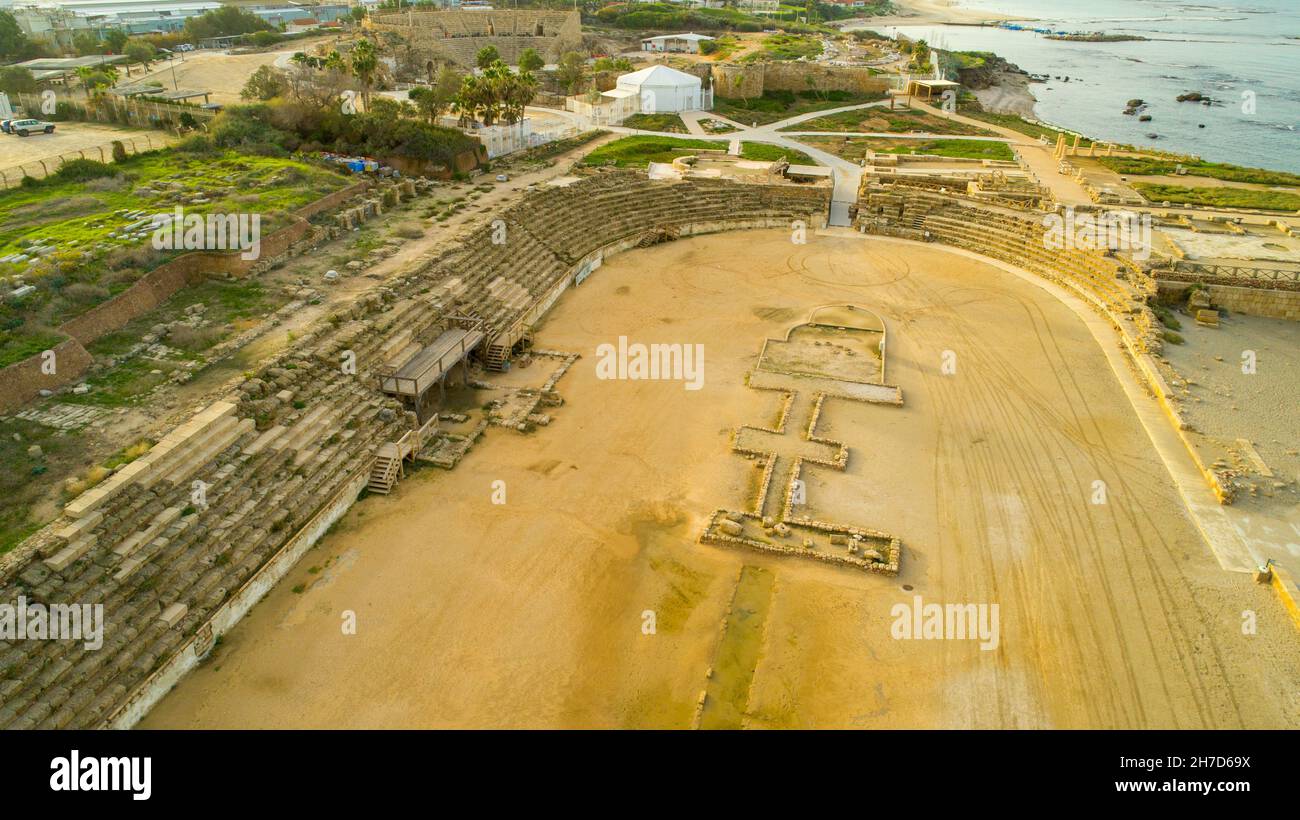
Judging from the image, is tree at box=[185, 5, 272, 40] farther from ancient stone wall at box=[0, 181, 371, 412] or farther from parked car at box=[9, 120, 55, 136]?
ancient stone wall at box=[0, 181, 371, 412]

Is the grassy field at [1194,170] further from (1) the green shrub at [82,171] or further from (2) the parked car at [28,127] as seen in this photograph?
(2) the parked car at [28,127]

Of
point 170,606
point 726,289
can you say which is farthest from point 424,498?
point 726,289

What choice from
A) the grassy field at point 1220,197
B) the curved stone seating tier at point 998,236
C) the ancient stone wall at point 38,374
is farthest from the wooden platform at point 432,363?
the grassy field at point 1220,197

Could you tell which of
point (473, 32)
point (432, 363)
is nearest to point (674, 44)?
point (473, 32)

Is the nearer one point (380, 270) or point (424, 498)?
point (424, 498)

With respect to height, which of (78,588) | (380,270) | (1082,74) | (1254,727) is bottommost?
(1254,727)

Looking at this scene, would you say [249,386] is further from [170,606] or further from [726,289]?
[726,289]
